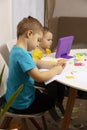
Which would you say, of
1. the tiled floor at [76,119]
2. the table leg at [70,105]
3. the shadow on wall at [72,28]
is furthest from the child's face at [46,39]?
the shadow on wall at [72,28]

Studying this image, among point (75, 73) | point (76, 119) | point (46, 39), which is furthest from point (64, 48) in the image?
point (76, 119)

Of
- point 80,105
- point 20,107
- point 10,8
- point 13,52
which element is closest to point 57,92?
point 20,107

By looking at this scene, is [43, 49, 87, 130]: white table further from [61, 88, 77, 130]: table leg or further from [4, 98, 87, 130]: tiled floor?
[4, 98, 87, 130]: tiled floor

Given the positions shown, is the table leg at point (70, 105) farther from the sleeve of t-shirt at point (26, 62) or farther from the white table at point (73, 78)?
the sleeve of t-shirt at point (26, 62)

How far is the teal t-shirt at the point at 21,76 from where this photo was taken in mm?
1719

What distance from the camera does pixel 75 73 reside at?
1.88m

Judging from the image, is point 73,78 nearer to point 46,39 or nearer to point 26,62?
point 26,62

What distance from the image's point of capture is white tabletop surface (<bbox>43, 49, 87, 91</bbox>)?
1.68 m

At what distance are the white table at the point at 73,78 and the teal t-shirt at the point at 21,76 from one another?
15 cm

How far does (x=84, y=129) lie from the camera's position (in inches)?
102

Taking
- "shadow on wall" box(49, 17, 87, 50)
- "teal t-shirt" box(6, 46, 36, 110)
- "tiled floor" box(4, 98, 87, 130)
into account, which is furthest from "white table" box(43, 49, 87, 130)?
"shadow on wall" box(49, 17, 87, 50)

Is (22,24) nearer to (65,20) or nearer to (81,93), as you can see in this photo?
(81,93)

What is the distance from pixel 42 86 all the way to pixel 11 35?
34.1 inches

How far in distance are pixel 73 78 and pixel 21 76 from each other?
1.08 ft
